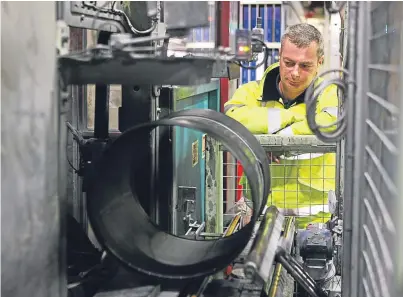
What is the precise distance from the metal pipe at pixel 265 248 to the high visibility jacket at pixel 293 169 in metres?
0.93

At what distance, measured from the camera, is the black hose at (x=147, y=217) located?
5.13ft

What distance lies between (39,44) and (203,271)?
634 millimetres

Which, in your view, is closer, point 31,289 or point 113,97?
point 31,289

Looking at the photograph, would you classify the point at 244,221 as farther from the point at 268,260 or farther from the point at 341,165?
the point at 268,260

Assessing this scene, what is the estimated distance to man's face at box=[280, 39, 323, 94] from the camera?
2646 millimetres

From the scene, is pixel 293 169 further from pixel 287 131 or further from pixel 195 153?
pixel 195 153

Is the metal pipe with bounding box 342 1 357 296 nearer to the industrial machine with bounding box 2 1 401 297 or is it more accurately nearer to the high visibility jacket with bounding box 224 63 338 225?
the industrial machine with bounding box 2 1 401 297

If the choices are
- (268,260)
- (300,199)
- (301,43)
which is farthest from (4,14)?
(300,199)

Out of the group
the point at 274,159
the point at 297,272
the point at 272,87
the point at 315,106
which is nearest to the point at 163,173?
the point at 297,272

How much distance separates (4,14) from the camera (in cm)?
129

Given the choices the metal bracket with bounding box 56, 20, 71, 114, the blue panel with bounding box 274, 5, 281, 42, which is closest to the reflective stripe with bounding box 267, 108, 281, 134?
the metal bracket with bounding box 56, 20, 71, 114

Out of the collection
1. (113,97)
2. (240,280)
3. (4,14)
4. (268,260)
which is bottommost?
(240,280)

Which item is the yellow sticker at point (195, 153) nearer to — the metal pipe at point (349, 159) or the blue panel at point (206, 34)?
the blue panel at point (206, 34)

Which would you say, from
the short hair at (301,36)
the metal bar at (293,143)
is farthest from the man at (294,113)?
the metal bar at (293,143)
